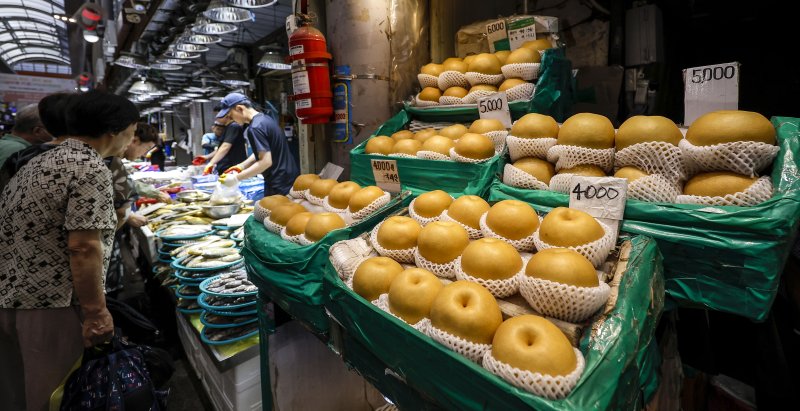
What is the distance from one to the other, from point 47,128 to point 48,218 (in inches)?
44.7

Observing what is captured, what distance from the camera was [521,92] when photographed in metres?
2.10

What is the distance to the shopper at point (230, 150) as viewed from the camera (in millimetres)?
6961

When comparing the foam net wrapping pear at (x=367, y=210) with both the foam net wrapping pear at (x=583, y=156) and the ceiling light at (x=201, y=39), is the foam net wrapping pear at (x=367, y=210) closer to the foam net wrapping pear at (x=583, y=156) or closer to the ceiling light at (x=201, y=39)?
the foam net wrapping pear at (x=583, y=156)

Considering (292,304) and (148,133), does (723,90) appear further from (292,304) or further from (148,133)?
(148,133)

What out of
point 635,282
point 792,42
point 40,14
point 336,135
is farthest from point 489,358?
point 40,14

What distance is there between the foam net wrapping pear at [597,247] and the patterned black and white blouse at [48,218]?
7.63 feet

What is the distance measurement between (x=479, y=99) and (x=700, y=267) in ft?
4.28

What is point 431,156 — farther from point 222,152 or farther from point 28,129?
point 222,152

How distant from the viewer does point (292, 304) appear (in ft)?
5.46

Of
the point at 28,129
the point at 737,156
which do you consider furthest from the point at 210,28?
the point at 737,156

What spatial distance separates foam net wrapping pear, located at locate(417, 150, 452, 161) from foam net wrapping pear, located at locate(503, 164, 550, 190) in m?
0.32

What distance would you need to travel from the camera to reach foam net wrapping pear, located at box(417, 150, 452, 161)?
1893 mm

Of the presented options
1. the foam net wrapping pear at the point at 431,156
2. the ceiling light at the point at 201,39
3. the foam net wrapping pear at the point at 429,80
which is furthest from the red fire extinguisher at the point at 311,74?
the ceiling light at the point at 201,39

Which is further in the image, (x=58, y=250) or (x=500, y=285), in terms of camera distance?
(x=58, y=250)
